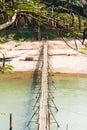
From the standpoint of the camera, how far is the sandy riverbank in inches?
1619

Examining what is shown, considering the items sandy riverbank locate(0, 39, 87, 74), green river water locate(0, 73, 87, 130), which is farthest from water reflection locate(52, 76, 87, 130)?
sandy riverbank locate(0, 39, 87, 74)

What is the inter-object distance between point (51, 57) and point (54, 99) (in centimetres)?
1738

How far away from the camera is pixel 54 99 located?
28.8m

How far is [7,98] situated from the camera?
2989cm

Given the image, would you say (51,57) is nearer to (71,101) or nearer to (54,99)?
(54,99)

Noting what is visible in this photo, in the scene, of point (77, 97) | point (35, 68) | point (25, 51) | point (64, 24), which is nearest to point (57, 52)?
point (25, 51)

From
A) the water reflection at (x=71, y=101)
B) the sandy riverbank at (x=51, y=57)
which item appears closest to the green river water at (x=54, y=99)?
the water reflection at (x=71, y=101)

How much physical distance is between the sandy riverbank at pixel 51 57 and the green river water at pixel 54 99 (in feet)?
9.40

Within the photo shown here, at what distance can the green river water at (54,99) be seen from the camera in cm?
2327

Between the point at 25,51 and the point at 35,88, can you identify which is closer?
the point at 35,88

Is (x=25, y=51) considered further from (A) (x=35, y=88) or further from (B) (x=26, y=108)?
(B) (x=26, y=108)

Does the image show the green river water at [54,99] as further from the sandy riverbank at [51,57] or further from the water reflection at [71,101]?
the sandy riverbank at [51,57]

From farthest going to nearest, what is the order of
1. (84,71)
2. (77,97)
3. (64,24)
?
(84,71), (77,97), (64,24)

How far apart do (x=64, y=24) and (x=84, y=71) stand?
35.7m
